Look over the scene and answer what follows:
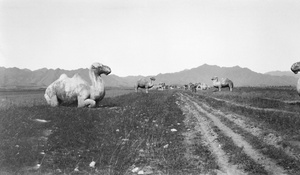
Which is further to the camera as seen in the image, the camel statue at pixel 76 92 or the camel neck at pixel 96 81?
the camel neck at pixel 96 81

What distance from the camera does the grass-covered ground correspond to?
6320mm

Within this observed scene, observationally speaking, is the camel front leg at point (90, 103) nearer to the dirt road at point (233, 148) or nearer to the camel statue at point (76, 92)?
the camel statue at point (76, 92)

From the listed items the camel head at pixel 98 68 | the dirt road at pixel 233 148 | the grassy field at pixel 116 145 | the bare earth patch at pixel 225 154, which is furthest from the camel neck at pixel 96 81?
the bare earth patch at pixel 225 154

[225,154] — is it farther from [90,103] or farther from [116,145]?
[90,103]

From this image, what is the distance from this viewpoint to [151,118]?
43.1 feet

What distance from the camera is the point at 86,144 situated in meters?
8.15

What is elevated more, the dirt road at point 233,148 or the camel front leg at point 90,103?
the camel front leg at point 90,103

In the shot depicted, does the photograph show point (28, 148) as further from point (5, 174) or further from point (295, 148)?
point (295, 148)

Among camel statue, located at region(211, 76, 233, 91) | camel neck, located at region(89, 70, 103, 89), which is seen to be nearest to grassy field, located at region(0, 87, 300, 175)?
camel neck, located at region(89, 70, 103, 89)

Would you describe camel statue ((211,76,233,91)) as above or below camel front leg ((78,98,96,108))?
above

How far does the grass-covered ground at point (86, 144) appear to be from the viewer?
6.32 meters

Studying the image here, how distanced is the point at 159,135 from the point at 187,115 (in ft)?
18.0

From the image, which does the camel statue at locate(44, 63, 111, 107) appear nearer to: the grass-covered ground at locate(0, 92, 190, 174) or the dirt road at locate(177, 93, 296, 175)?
the grass-covered ground at locate(0, 92, 190, 174)

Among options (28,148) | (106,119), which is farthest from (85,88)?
(28,148)
